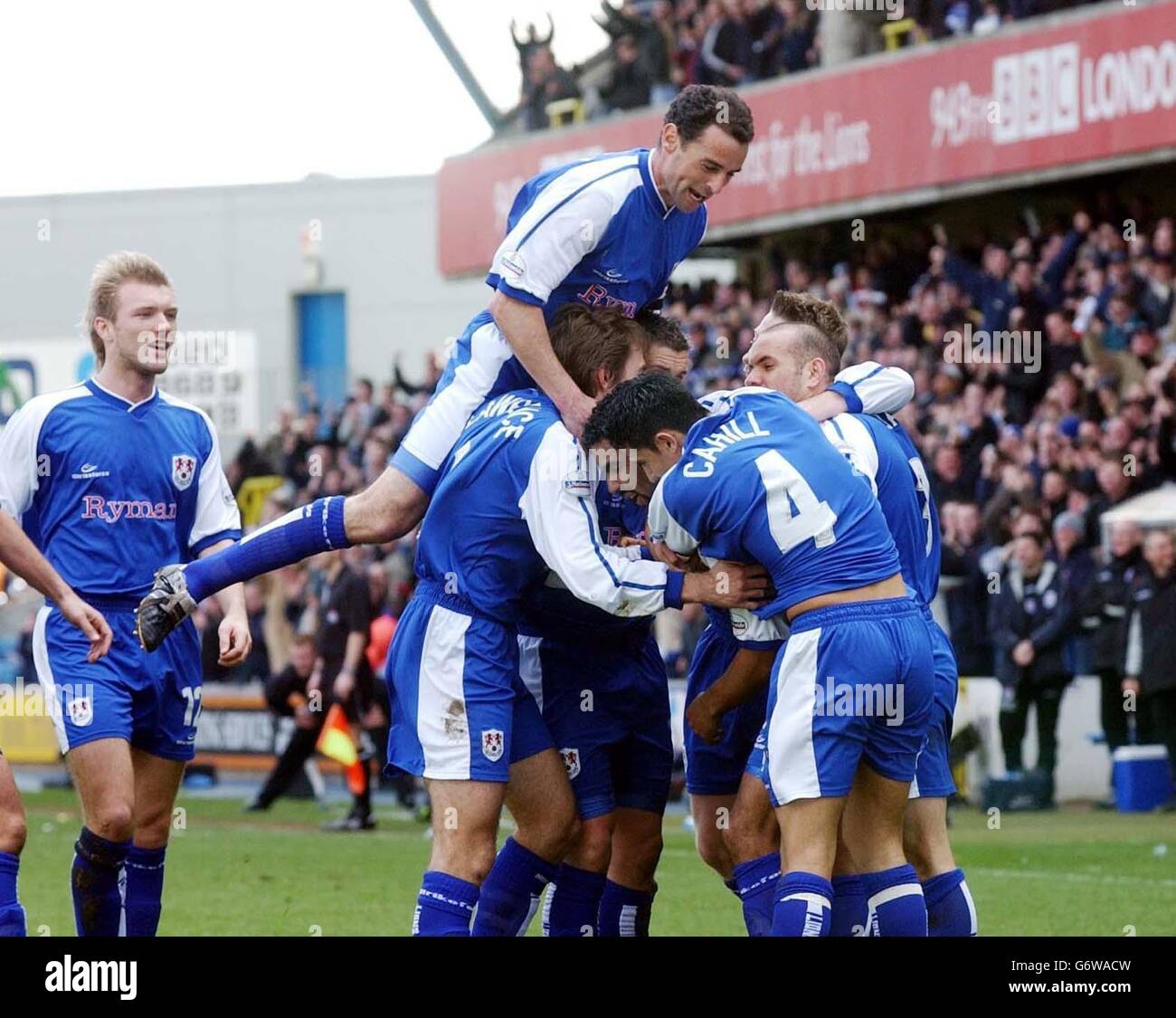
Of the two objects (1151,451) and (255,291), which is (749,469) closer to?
(1151,451)

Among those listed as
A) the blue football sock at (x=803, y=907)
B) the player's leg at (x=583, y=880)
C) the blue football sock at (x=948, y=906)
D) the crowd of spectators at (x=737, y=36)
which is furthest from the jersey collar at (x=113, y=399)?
the crowd of spectators at (x=737, y=36)

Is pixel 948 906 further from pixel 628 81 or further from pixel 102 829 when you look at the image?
pixel 628 81

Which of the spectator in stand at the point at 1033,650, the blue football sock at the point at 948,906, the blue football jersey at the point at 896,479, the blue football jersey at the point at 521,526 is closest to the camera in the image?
the blue football jersey at the point at 521,526

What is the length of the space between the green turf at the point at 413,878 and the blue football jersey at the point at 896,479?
262 centimetres

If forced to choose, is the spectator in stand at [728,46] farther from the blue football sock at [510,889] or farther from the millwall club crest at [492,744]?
the millwall club crest at [492,744]

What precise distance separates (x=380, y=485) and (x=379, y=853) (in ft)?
21.5

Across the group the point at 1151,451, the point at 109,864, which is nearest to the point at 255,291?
the point at 1151,451

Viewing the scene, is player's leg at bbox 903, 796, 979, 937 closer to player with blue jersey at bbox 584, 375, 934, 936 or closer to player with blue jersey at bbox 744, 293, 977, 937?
player with blue jersey at bbox 744, 293, 977, 937

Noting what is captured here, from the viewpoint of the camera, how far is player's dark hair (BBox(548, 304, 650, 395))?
Result: 269 inches

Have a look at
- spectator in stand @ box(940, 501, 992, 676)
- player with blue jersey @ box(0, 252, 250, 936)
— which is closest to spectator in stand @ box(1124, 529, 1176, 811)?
spectator in stand @ box(940, 501, 992, 676)

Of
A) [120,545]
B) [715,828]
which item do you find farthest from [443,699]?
[120,545]

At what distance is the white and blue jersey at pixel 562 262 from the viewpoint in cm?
681

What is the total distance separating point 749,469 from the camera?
5.92m

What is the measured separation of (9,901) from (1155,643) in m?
8.97
